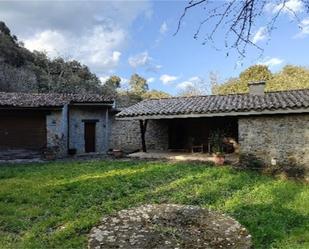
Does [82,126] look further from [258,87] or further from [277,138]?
[277,138]

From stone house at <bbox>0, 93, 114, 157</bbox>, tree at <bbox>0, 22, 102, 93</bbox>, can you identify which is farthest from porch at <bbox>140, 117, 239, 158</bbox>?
tree at <bbox>0, 22, 102, 93</bbox>

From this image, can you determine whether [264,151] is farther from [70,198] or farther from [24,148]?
[24,148]

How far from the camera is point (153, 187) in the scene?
449 inches

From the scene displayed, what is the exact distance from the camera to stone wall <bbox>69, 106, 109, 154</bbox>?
22984 millimetres

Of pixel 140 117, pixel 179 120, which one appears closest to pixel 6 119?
pixel 140 117

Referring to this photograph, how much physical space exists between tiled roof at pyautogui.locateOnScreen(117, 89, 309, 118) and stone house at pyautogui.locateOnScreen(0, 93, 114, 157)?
3627 millimetres

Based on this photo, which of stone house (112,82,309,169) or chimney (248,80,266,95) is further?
chimney (248,80,266,95)

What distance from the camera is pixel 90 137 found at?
23.7m

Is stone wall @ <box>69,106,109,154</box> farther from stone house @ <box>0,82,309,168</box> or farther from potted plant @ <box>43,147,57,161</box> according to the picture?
potted plant @ <box>43,147,57,161</box>

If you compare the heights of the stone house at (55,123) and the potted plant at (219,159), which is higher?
the stone house at (55,123)

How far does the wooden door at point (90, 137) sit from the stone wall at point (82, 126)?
234mm

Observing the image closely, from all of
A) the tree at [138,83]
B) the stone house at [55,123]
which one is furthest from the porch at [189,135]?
the tree at [138,83]

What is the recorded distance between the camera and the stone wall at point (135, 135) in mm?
21531

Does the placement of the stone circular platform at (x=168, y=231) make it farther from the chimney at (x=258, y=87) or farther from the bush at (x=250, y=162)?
the chimney at (x=258, y=87)
